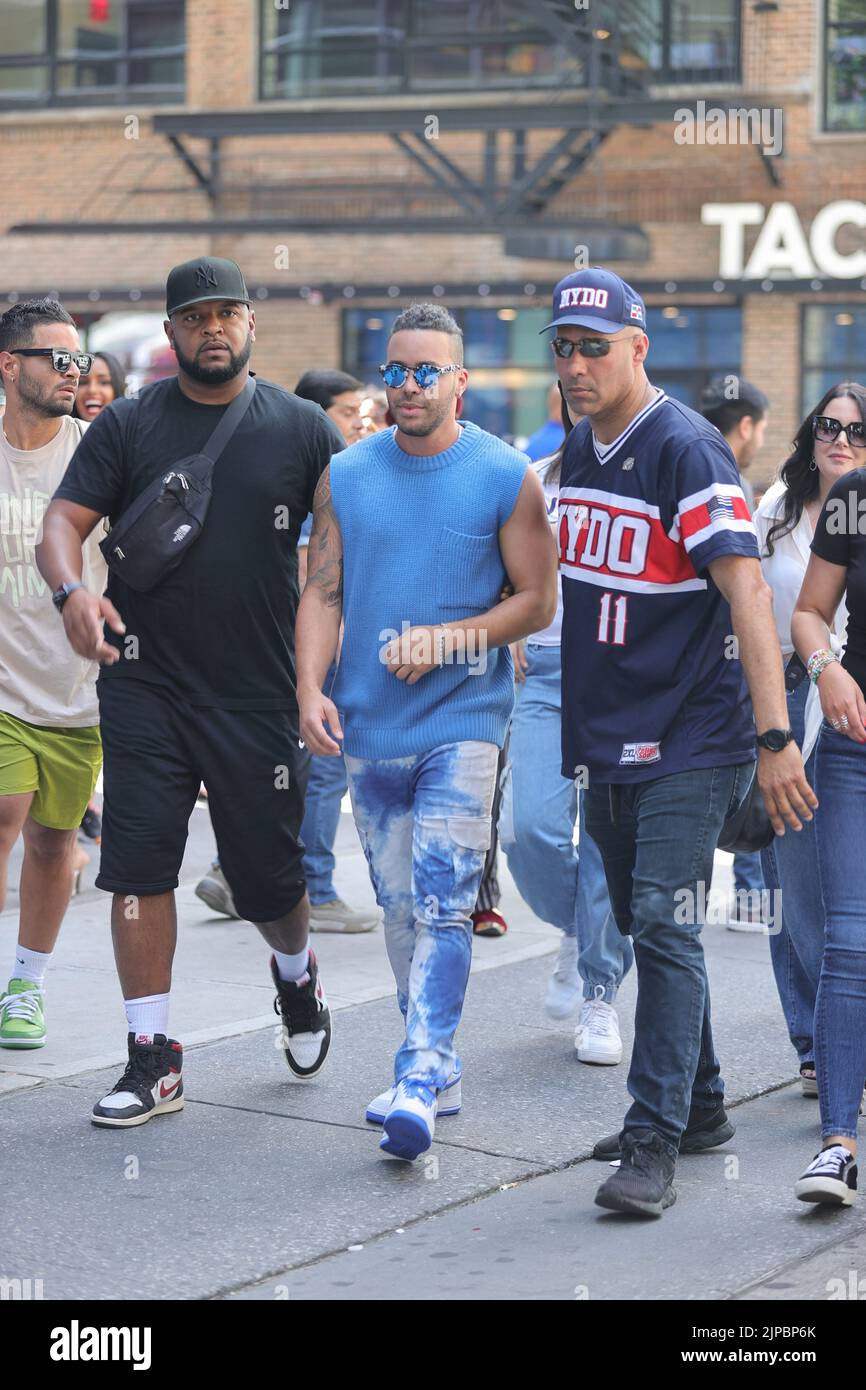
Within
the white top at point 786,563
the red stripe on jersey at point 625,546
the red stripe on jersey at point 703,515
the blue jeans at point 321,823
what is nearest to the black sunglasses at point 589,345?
the red stripe on jersey at point 625,546

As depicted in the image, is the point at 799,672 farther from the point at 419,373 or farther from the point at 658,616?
the point at 419,373

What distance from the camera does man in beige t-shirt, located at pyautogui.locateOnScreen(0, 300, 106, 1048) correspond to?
5602 millimetres

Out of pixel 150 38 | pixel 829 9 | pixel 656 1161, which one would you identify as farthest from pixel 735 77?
pixel 656 1161

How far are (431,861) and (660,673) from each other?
2.49 ft

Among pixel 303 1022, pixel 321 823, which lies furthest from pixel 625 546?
pixel 321 823

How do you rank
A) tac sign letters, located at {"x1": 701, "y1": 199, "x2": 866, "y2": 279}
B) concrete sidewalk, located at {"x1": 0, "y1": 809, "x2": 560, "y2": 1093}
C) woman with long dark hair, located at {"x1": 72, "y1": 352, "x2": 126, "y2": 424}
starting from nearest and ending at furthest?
1. concrete sidewalk, located at {"x1": 0, "y1": 809, "x2": 560, "y2": 1093}
2. woman with long dark hair, located at {"x1": 72, "y1": 352, "x2": 126, "y2": 424}
3. tac sign letters, located at {"x1": 701, "y1": 199, "x2": 866, "y2": 279}

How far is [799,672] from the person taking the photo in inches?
201

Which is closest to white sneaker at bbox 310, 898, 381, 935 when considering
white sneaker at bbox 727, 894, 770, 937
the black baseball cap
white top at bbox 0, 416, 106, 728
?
white sneaker at bbox 727, 894, 770, 937

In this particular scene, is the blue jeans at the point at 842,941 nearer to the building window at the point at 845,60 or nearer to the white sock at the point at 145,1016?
the white sock at the point at 145,1016

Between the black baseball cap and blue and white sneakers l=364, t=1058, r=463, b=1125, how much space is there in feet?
6.59

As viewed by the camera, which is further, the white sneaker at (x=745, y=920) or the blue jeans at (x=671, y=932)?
the white sneaker at (x=745, y=920)

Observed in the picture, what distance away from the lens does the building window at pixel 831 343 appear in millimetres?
20344

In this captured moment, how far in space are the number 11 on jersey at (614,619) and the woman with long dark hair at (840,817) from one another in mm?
498

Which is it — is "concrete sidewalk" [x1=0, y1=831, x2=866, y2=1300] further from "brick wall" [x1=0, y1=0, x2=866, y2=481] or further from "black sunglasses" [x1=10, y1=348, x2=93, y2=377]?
"brick wall" [x1=0, y1=0, x2=866, y2=481]
